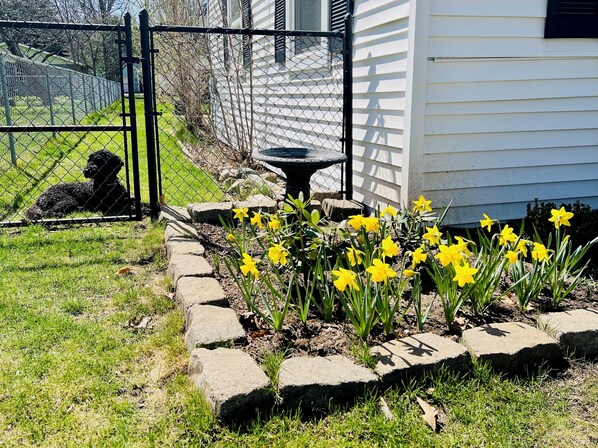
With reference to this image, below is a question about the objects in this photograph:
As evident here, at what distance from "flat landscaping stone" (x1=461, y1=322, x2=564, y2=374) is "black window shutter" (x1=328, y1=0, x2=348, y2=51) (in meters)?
3.24

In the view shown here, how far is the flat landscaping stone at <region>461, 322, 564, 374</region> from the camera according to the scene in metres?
2.13

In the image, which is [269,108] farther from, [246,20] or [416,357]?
[416,357]

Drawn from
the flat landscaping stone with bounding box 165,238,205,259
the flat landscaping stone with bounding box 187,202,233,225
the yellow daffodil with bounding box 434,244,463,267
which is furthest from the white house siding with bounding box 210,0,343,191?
the yellow daffodil with bounding box 434,244,463,267

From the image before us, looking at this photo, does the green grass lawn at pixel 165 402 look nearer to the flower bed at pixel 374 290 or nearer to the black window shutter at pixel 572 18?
the flower bed at pixel 374 290

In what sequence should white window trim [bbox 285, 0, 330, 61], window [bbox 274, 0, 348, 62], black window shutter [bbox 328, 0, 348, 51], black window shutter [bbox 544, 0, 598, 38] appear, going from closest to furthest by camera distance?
black window shutter [bbox 544, 0, 598, 38] < black window shutter [bbox 328, 0, 348, 51] < window [bbox 274, 0, 348, 62] < white window trim [bbox 285, 0, 330, 61]

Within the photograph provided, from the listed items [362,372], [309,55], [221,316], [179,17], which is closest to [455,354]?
[362,372]

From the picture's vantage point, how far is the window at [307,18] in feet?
16.3

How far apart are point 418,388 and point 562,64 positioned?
2.95 m

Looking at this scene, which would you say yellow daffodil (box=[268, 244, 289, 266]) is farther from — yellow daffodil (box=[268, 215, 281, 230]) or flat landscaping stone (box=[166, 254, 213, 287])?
flat landscaping stone (box=[166, 254, 213, 287])

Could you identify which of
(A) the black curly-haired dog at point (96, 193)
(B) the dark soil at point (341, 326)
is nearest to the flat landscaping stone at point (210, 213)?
(A) the black curly-haired dog at point (96, 193)

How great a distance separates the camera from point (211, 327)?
7.39ft

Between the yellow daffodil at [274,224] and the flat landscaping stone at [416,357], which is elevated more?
the yellow daffodil at [274,224]

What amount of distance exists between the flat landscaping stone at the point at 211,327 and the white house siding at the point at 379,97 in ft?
6.34

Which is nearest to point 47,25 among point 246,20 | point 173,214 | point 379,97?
point 173,214
